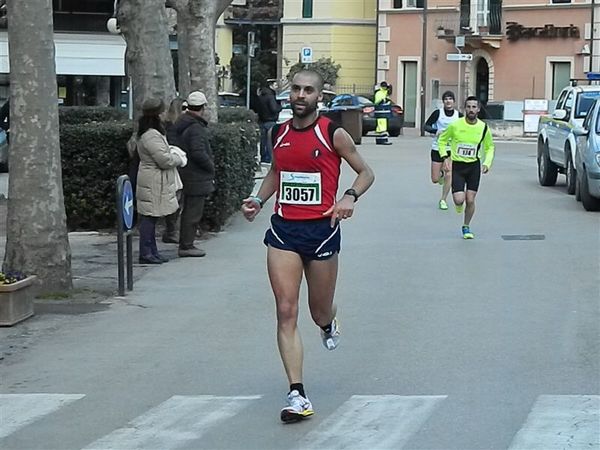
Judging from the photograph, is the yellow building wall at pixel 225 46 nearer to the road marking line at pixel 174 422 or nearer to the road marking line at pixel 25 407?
the road marking line at pixel 25 407

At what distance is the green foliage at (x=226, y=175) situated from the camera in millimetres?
16953

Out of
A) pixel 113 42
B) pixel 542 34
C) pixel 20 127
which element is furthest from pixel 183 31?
pixel 542 34

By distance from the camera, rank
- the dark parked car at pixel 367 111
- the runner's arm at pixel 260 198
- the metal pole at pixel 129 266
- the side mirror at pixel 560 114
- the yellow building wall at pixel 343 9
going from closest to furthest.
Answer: the runner's arm at pixel 260 198, the metal pole at pixel 129 266, the side mirror at pixel 560 114, the dark parked car at pixel 367 111, the yellow building wall at pixel 343 9

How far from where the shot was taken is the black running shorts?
16.5 metres

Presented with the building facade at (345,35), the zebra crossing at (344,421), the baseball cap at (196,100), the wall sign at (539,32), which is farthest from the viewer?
the building facade at (345,35)

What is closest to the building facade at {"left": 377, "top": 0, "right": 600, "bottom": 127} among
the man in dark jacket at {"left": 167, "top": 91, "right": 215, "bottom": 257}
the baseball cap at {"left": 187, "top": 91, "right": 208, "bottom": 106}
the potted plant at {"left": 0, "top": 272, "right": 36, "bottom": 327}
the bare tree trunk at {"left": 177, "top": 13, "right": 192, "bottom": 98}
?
the bare tree trunk at {"left": 177, "top": 13, "right": 192, "bottom": 98}

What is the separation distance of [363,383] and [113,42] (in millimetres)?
34392

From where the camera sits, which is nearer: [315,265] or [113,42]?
[315,265]

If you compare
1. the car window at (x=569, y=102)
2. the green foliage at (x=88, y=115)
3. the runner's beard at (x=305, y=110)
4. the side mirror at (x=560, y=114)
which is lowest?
the green foliage at (x=88, y=115)

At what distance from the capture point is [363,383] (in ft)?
28.9

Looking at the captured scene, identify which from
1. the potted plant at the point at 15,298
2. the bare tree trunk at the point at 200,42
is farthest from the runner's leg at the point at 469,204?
the bare tree trunk at the point at 200,42

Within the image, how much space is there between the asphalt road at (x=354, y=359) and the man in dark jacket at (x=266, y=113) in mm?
11511

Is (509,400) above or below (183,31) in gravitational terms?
below

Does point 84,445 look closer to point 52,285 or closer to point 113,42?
point 52,285
